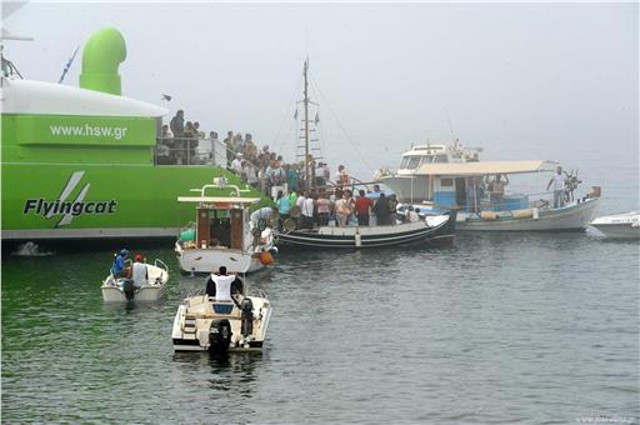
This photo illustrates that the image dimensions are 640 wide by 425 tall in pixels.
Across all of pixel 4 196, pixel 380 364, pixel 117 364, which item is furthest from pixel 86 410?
pixel 4 196

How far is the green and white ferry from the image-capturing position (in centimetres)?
4269

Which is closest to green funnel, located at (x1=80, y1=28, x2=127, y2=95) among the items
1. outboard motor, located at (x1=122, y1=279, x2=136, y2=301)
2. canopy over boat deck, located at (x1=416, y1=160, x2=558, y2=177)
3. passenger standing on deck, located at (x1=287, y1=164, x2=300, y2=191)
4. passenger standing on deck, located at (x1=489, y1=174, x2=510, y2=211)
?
passenger standing on deck, located at (x1=287, y1=164, x2=300, y2=191)

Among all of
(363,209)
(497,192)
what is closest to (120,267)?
(363,209)

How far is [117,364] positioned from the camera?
25203 millimetres

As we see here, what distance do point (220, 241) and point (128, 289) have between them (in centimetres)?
614

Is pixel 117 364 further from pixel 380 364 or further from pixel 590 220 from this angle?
pixel 590 220

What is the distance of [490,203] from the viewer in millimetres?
53750

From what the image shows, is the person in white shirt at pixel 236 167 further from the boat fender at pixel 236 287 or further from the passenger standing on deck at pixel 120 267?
the boat fender at pixel 236 287

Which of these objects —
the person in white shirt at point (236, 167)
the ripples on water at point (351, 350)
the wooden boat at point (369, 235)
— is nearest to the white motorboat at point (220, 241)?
the ripples on water at point (351, 350)

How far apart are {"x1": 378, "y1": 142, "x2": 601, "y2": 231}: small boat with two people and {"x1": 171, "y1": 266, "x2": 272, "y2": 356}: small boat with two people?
26965 mm

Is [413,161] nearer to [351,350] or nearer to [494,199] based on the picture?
[494,199]

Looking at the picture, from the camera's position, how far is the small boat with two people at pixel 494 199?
170 ft

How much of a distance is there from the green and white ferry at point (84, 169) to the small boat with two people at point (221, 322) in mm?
17741

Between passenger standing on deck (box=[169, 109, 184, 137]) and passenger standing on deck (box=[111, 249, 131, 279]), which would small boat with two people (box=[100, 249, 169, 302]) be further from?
passenger standing on deck (box=[169, 109, 184, 137])
